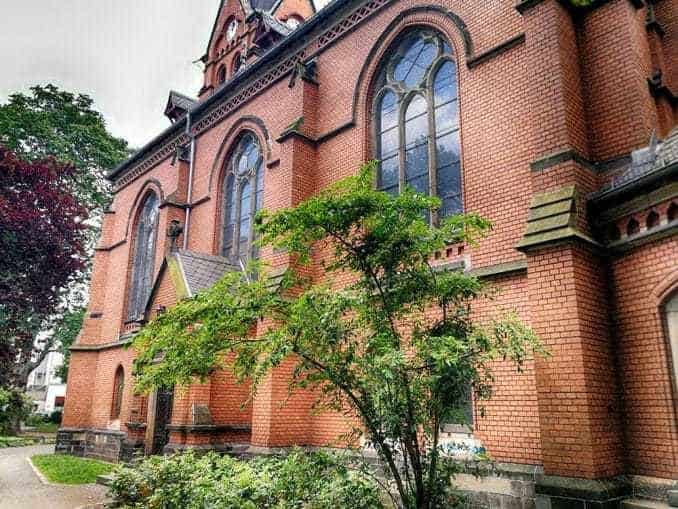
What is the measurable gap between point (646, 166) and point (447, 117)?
4093mm

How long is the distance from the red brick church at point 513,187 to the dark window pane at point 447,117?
0.04m

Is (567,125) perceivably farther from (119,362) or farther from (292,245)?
(119,362)

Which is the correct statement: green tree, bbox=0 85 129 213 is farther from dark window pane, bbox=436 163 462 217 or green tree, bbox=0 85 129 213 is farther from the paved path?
dark window pane, bbox=436 163 462 217

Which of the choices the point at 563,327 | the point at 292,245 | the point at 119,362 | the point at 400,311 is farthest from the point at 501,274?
the point at 119,362

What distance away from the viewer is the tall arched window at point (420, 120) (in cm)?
1052

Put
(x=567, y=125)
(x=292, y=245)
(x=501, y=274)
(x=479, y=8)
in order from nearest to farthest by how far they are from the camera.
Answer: (x=292, y=245)
(x=567, y=125)
(x=501, y=274)
(x=479, y=8)

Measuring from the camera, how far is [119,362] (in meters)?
18.8

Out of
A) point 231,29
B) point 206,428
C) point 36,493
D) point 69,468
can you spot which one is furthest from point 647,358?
point 231,29

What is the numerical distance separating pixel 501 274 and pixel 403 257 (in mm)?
3290

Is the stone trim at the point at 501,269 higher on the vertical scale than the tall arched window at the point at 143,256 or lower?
lower

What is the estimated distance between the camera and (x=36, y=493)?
36.9 ft

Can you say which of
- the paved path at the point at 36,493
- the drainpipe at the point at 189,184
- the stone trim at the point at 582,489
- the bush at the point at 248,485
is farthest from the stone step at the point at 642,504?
the drainpipe at the point at 189,184

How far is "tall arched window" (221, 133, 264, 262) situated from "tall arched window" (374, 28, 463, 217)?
4739 millimetres

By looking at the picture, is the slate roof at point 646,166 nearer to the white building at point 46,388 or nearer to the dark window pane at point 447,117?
the dark window pane at point 447,117
